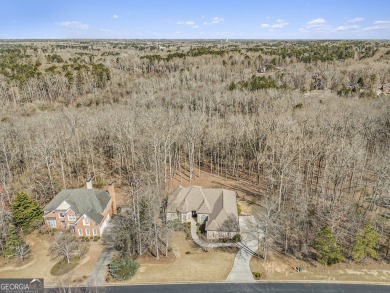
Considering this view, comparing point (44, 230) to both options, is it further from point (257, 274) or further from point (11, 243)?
point (257, 274)

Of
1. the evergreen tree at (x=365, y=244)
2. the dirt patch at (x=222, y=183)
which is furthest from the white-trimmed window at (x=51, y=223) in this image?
the evergreen tree at (x=365, y=244)

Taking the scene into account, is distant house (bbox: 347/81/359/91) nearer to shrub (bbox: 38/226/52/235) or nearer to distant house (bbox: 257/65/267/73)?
distant house (bbox: 257/65/267/73)

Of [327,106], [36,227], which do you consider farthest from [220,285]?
[327,106]

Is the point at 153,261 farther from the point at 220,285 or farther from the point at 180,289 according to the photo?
the point at 220,285

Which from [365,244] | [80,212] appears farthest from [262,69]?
[80,212]

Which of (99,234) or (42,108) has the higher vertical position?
(42,108)

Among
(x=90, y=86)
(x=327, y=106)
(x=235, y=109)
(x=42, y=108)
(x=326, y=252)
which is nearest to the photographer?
(x=326, y=252)

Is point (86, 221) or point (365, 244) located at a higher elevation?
point (365, 244)

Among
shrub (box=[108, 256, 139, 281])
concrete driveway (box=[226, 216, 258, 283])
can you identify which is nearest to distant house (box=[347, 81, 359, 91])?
concrete driveway (box=[226, 216, 258, 283])
